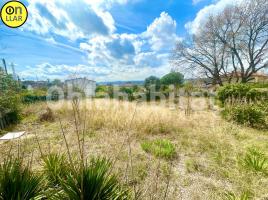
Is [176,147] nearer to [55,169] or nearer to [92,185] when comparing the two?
[55,169]

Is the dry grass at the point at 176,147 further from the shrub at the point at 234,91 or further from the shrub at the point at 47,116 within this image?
the shrub at the point at 234,91

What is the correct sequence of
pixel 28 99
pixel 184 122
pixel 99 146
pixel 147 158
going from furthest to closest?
1. pixel 28 99
2. pixel 184 122
3. pixel 99 146
4. pixel 147 158

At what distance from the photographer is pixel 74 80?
8.79 ft

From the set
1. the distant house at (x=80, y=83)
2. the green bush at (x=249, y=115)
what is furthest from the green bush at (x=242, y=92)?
the distant house at (x=80, y=83)

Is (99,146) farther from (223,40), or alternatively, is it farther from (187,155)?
(223,40)

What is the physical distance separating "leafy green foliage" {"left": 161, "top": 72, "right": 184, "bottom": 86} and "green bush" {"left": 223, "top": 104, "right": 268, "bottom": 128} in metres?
17.6

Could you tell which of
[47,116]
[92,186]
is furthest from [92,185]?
[47,116]

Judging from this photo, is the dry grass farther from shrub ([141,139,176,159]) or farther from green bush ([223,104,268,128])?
green bush ([223,104,268,128])

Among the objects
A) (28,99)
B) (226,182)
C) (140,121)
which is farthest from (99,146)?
(28,99)

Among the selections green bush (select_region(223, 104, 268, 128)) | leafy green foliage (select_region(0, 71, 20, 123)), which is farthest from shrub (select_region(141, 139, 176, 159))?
leafy green foliage (select_region(0, 71, 20, 123))

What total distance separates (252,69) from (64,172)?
21425 mm

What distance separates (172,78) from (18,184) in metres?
25.1

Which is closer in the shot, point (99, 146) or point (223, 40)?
point (99, 146)

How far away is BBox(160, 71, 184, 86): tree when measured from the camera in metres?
24.9
